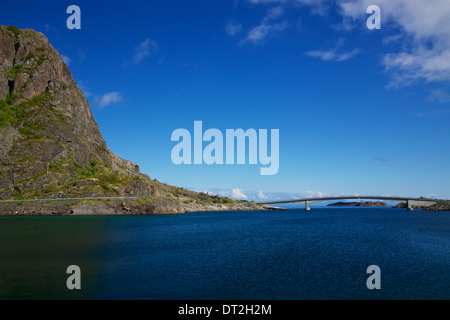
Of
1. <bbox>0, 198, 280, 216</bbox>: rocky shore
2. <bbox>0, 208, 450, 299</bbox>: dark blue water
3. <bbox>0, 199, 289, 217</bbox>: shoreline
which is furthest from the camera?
<bbox>0, 199, 289, 217</bbox>: shoreline

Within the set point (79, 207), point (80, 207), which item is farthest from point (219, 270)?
point (79, 207)

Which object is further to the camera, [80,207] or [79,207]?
[80,207]

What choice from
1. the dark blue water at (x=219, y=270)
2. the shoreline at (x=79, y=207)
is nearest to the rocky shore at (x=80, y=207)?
the shoreline at (x=79, y=207)

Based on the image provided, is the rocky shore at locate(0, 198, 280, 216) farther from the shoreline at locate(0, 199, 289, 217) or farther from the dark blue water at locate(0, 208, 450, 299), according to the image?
the dark blue water at locate(0, 208, 450, 299)

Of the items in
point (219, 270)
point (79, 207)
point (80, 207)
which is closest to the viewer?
point (219, 270)

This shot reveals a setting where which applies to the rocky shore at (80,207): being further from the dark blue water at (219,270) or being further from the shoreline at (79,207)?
the dark blue water at (219,270)

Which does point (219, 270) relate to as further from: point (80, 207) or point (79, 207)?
point (79, 207)

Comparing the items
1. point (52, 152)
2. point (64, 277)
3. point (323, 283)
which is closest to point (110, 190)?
point (52, 152)

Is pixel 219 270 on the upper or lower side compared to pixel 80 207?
upper

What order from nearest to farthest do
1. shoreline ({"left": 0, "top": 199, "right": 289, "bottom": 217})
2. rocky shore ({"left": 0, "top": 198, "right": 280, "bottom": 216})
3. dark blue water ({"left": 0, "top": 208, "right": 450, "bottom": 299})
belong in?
1. dark blue water ({"left": 0, "top": 208, "right": 450, "bottom": 299})
2. rocky shore ({"left": 0, "top": 198, "right": 280, "bottom": 216})
3. shoreline ({"left": 0, "top": 199, "right": 289, "bottom": 217})

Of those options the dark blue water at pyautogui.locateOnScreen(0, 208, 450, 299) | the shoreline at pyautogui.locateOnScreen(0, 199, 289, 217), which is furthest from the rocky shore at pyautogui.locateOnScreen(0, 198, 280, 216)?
the dark blue water at pyautogui.locateOnScreen(0, 208, 450, 299)

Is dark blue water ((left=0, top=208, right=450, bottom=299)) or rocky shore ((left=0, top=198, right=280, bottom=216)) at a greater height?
dark blue water ((left=0, top=208, right=450, bottom=299))

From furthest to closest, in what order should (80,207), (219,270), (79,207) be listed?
(80,207) → (79,207) → (219,270)
